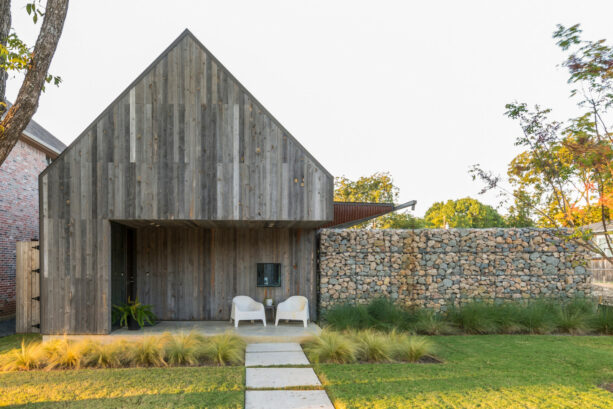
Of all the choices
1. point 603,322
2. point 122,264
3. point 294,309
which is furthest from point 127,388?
point 603,322

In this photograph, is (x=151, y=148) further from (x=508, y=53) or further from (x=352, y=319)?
(x=508, y=53)

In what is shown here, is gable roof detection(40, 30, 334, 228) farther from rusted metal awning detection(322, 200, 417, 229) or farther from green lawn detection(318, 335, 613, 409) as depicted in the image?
rusted metal awning detection(322, 200, 417, 229)

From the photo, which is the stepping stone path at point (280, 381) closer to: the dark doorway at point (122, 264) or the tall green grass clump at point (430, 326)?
the tall green grass clump at point (430, 326)

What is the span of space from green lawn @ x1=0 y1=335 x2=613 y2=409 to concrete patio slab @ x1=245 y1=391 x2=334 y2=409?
0.14 metres

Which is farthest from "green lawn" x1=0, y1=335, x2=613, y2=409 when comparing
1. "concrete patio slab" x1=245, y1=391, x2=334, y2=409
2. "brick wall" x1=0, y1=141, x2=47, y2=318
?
"brick wall" x1=0, y1=141, x2=47, y2=318

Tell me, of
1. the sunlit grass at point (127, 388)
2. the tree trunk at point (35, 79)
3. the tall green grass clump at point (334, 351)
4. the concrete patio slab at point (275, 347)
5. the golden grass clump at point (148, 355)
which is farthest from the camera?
the concrete patio slab at point (275, 347)

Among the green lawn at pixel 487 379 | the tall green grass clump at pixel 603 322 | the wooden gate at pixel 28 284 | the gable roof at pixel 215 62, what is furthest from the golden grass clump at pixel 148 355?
the tall green grass clump at pixel 603 322

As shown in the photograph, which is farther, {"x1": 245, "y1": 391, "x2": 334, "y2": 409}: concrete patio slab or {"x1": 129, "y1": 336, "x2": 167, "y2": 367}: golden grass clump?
{"x1": 129, "y1": 336, "x2": 167, "y2": 367}: golden grass clump

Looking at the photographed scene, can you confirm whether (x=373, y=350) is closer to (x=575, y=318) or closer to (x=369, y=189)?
(x=575, y=318)

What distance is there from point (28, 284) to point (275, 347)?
5972 millimetres

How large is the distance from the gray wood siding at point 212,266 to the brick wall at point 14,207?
4.73m

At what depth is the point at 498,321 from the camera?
949 centimetres

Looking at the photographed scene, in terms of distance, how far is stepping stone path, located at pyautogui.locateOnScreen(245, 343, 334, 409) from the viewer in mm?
4971

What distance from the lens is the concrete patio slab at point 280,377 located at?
223 inches
